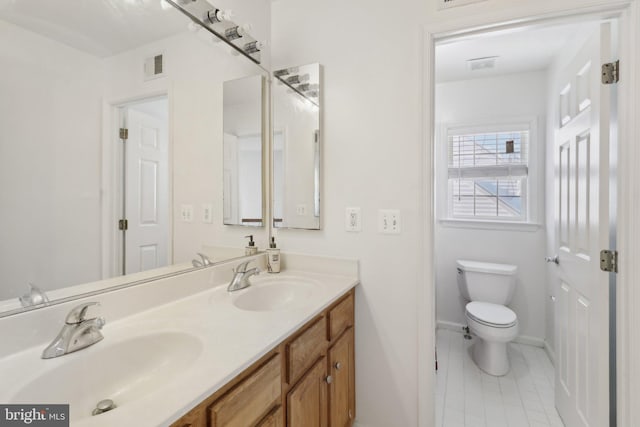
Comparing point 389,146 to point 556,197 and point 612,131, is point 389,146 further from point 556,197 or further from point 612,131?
point 556,197

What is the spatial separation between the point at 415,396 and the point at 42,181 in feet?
5.76

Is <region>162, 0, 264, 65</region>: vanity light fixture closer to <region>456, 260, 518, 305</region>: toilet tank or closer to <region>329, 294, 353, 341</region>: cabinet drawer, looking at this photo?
<region>329, 294, 353, 341</region>: cabinet drawer

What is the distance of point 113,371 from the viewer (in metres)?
0.81

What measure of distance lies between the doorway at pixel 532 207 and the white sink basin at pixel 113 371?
4.40ft

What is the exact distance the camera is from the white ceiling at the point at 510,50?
2.06m

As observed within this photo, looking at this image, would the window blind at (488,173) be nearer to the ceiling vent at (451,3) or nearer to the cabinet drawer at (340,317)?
the ceiling vent at (451,3)

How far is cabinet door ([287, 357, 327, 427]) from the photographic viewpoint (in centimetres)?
102

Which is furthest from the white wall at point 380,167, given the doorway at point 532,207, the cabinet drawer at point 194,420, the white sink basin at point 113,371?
the cabinet drawer at point 194,420

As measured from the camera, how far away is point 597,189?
132cm

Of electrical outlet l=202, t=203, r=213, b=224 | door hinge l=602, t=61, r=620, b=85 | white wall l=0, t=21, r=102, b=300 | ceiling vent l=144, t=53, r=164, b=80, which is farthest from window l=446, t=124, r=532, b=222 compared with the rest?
white wall l=0, t=21, r=102, b=300

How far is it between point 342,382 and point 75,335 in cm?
111

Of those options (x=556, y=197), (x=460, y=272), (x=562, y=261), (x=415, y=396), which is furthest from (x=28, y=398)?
(x=460, y=272)

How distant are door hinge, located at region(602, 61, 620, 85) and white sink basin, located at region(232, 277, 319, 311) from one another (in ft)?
5.11

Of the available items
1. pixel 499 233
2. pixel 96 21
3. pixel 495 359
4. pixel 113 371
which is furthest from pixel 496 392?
pixel 96 21
